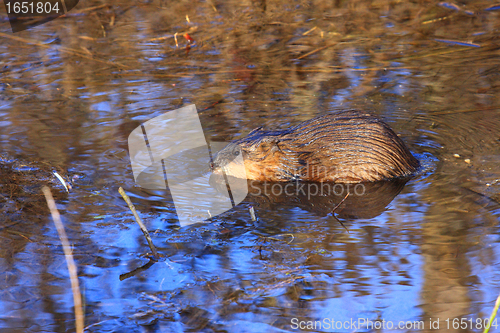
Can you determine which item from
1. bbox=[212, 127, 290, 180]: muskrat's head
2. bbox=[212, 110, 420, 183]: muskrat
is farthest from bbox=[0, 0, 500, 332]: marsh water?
bbox=[212, 127, 290, 180]: muskrat's head

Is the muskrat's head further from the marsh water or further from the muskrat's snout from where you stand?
the marsh water

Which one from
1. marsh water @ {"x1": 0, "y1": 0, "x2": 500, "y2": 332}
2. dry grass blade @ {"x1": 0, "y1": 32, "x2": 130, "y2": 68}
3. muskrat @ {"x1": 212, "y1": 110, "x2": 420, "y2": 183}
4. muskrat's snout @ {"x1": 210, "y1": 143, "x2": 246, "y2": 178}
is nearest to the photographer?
marsh water @ {"x1": 0, "y1": 0, "x2": 500, "y2": 332}

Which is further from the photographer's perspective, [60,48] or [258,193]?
[60,48]

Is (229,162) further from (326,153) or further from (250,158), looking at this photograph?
(326,153)

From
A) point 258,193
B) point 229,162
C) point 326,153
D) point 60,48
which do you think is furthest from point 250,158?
point 60,48

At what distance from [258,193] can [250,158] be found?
0.35 meters

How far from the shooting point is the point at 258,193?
4.02 metres

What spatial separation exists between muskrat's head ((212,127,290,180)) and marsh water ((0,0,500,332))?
0.37 m

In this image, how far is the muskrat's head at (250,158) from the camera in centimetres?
418

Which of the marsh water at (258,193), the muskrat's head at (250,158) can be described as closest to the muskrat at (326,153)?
the muskrat's head at (250,158)

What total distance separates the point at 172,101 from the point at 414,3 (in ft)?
16.3

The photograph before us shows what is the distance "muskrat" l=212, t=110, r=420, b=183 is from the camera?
395cm

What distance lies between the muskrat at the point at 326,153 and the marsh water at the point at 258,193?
191mm

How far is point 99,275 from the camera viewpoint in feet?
9.52
